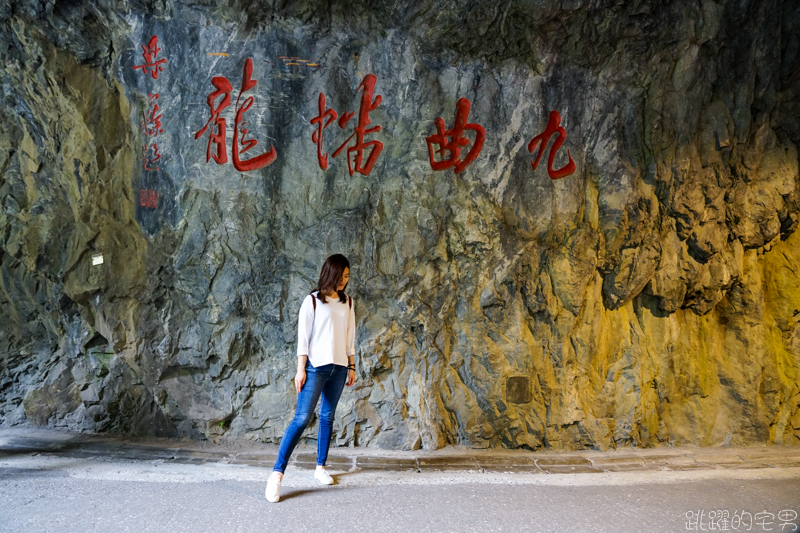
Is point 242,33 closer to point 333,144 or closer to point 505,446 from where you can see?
point 333,144

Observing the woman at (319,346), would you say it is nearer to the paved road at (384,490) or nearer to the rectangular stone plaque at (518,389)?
the paved road at (384,490)

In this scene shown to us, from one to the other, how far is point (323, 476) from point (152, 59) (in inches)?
156

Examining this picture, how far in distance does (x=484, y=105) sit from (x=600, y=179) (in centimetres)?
134

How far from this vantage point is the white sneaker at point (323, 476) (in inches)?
169

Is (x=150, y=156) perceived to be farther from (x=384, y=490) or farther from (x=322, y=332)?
(x=384, y=490)

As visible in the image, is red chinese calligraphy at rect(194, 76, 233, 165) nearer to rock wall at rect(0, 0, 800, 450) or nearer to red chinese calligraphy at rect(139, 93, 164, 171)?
rock wall at rect(0, 0, 800, 450)

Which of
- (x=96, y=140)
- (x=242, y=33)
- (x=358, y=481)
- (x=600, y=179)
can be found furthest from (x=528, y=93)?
(x=96, y=140)

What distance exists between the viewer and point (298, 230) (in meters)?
5.41

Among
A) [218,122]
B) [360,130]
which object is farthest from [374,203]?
[218,122]

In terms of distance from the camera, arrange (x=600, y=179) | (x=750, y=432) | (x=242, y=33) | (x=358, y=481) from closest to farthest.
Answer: (x=358, y=481) < (x=242, y=33) < (x=600, y=179) < (x=750, y=432)

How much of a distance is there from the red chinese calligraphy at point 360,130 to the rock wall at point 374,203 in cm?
6

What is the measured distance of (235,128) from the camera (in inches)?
209

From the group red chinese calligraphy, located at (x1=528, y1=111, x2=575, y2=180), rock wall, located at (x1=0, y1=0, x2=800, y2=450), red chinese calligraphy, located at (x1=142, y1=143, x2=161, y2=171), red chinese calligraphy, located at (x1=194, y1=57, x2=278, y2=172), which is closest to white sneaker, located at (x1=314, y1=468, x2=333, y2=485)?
rock wall, located at (x1=0, y1=0, x2=800, y2=450)

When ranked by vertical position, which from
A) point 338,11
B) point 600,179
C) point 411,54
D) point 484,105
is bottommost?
point 600,179
